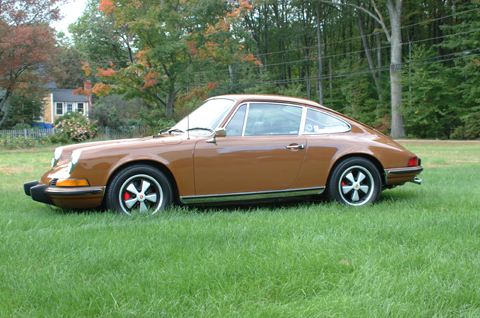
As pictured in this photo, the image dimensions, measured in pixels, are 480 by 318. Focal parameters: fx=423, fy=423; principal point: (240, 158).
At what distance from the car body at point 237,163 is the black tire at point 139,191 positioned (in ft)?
0.03

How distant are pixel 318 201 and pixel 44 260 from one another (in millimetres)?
3479

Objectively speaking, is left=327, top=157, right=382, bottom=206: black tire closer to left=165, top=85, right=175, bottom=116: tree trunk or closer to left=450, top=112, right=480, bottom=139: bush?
left=165, top=85, right=175, bottom=116: tree trunk

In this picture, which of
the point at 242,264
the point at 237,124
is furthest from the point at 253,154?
the point at 242,264

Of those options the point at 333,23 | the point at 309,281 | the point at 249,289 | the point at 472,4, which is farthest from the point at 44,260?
the point at 333,23

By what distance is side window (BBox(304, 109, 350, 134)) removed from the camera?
5.21 metres

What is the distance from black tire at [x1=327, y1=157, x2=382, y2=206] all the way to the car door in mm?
512

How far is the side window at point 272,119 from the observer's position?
498cm

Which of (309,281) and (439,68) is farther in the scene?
(439,68)

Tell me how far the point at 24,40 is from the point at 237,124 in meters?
20.7

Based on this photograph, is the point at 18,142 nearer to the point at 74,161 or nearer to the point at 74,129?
the point at 74,129

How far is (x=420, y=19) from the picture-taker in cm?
3688

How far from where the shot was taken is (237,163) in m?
4.67

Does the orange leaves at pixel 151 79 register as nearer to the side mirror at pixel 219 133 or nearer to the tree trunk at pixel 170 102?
the tree trunk at pixel 170 102

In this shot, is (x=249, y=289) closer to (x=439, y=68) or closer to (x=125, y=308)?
(x=125, y=308)
